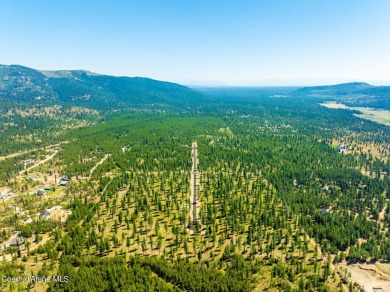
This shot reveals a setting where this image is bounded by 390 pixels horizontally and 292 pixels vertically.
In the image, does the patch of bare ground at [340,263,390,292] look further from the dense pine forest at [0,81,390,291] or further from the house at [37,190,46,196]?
the house at [37,190,46,196]

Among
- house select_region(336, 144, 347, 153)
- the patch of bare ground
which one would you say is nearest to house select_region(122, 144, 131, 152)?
house select_region(336, 144, 347, 153)

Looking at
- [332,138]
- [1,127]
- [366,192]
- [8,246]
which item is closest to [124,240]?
[8,246]

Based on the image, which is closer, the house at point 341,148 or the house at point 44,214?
the house at point 44,214

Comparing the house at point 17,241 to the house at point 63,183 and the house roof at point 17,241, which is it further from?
the house at point 63,183

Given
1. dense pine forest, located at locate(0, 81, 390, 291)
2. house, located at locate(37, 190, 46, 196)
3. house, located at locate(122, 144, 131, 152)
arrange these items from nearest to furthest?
dense pine forest, located at locate(0, 81, 390, 291) < house, located at locate(37, 190, 46, 196) < house, located at locate(122, 144, 131, 152)

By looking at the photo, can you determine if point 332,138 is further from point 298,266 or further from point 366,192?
point 298,266

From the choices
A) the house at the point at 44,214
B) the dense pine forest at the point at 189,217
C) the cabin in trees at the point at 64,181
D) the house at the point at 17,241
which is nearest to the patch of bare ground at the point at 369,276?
the dense pine forest at the point at 189,217

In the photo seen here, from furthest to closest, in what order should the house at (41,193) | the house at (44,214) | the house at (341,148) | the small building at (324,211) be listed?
the house at (341,148) < the house at (41,193) < the small building at (324,211) < the house at (44,214)

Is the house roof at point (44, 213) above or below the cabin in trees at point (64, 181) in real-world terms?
below

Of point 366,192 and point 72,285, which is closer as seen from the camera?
point 72,285
